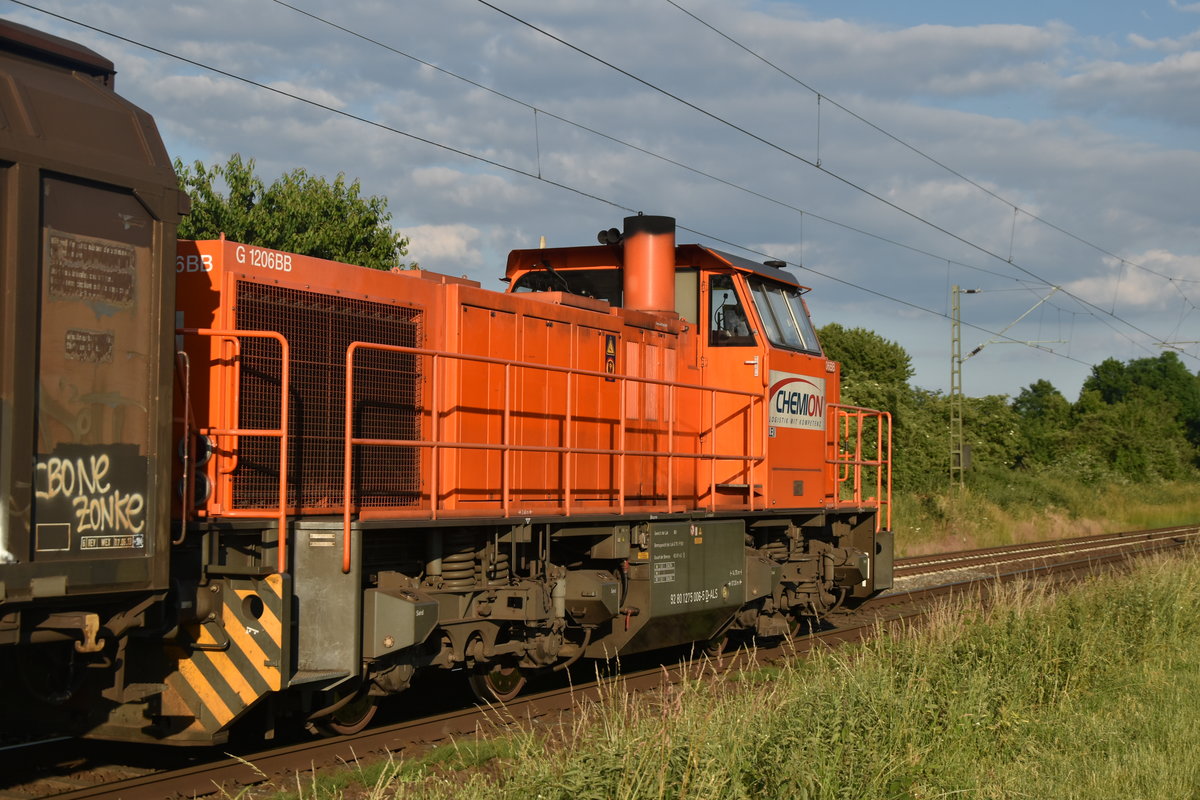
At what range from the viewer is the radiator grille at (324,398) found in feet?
25.2

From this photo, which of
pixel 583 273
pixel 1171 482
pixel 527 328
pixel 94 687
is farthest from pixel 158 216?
pixel 1171 482

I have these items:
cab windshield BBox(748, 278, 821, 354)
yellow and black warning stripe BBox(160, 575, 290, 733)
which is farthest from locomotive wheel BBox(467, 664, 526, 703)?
cab windshield BBox(748, 278, 821, 354)

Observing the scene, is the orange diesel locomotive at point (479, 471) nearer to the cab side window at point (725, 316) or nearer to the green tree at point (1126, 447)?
the cab side window at point (725, 316)

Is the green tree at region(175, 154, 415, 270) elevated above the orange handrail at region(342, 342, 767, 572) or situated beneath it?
elevated above

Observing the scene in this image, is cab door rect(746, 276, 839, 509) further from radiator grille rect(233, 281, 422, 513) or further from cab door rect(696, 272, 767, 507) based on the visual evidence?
radiator grille rect(233, 281, 422, 513)

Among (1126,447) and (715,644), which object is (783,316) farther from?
(1126,447)

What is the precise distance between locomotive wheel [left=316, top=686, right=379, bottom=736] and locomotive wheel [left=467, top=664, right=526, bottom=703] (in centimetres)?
100

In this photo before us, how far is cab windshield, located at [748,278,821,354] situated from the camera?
12219 millimetres

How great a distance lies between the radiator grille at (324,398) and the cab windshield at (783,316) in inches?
179

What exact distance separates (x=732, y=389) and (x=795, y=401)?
994mm

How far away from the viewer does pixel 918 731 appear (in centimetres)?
711

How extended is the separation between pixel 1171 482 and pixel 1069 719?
172 feet

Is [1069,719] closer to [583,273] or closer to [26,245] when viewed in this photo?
[583,273]

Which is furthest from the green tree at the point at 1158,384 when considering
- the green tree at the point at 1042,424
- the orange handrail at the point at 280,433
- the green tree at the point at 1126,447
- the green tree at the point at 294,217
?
the orange handrail at the point at 280,433
